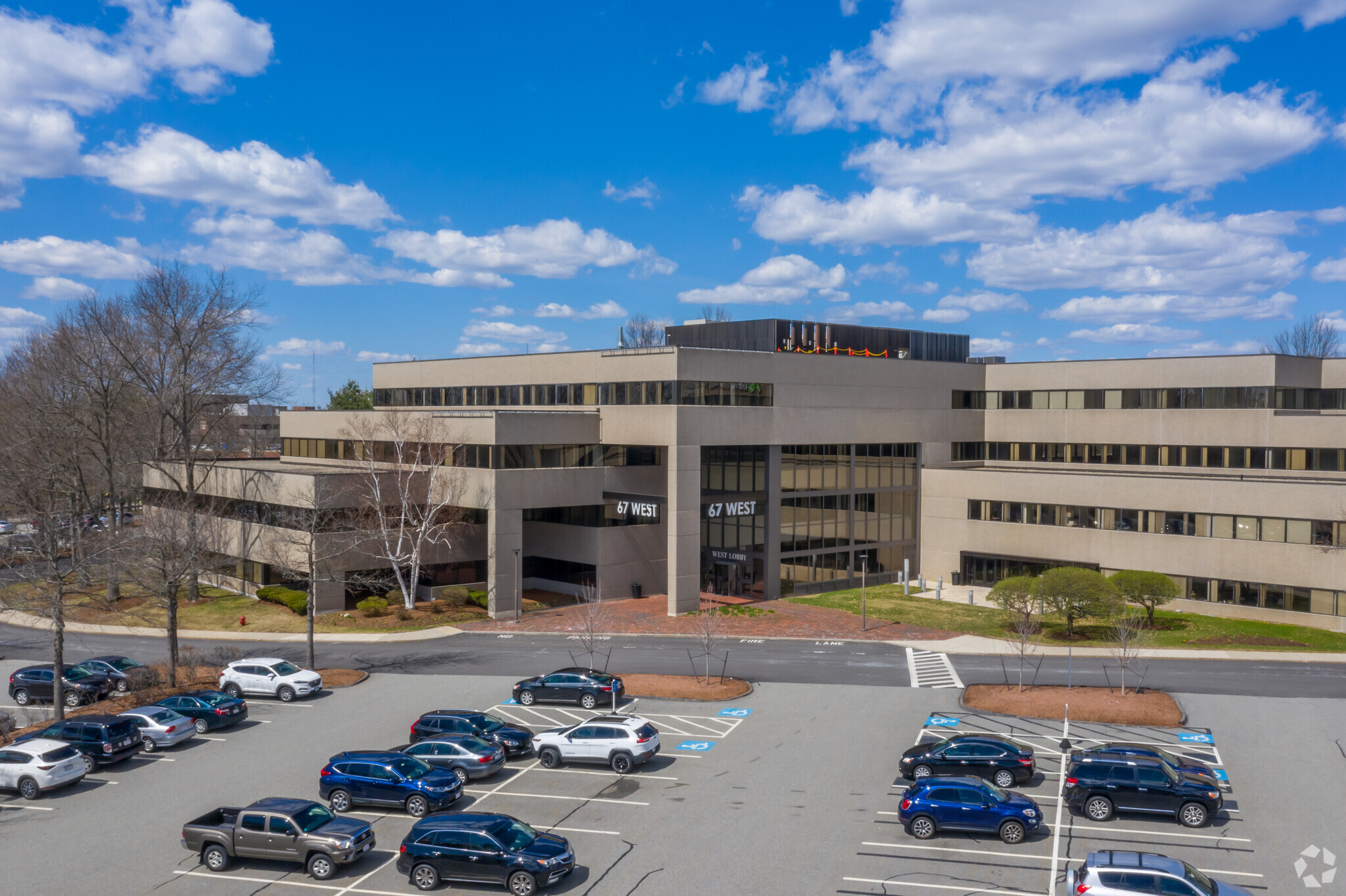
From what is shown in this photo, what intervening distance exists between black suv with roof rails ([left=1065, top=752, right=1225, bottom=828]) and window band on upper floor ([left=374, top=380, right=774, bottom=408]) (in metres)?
37.6

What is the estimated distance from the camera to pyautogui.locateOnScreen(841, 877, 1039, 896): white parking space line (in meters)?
22.6

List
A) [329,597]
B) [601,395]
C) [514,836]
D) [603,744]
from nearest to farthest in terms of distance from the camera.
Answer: [514,836] → [603,744] → [329,597] → [601,395]

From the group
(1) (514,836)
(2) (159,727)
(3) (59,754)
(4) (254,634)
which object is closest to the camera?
(1) (514,836)

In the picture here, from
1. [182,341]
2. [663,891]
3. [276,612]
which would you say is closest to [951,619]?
[663,891]

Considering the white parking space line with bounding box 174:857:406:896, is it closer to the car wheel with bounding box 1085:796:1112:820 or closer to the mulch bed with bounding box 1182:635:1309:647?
the car wheel with bounding box 1085:796:1112:820

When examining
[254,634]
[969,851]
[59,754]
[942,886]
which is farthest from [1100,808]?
[254,634]

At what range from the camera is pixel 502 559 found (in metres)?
59.7

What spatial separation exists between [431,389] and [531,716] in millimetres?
51328

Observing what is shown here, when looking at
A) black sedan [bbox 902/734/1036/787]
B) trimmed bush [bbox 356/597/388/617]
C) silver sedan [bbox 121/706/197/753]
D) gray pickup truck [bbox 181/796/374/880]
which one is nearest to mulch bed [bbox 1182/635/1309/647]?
black sedan [bbox 902/734/1036/787]

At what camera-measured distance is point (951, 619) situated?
5697 centimetres

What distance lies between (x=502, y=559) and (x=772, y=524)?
18165 mm

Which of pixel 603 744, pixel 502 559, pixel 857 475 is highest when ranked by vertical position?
pixel 857 475

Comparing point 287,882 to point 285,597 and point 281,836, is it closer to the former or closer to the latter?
point 281,836

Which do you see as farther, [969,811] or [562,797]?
[562,797]
